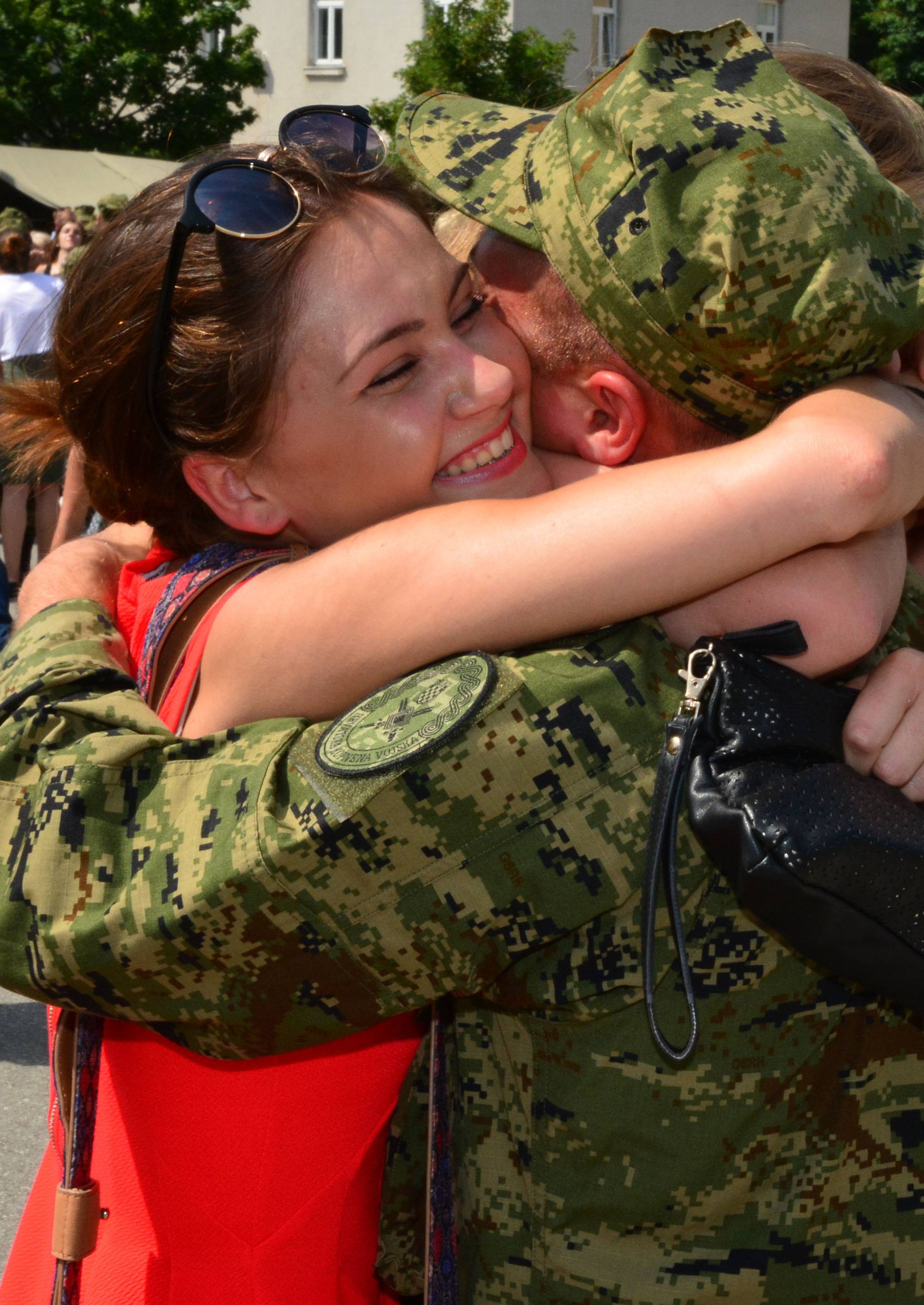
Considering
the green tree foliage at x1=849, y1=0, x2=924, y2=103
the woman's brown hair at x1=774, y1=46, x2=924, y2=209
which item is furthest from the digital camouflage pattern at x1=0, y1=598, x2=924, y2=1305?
the green tree foliage at x1=849, y1=0, x2=924, y2=103

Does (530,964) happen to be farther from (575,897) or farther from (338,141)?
(338,141)

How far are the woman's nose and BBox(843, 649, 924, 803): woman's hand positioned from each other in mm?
577

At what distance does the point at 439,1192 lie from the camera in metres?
1.45

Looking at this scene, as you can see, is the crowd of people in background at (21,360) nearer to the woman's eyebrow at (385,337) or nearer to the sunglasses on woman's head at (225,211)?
the sunglasses on woman's head at (225,211)

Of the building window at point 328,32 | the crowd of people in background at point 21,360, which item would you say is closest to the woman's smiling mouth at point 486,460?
the crowd of people in background at point 21,360

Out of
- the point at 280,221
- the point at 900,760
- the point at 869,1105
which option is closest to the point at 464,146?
the point at 280,221

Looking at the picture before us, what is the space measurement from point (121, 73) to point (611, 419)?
30484mm

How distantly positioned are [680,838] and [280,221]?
90 cm

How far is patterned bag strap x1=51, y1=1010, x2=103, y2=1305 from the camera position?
1572 millimetres

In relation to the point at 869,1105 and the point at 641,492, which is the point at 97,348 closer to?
the point at 641,492

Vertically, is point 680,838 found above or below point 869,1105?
above

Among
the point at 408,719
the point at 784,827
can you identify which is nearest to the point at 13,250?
the point at 408,719

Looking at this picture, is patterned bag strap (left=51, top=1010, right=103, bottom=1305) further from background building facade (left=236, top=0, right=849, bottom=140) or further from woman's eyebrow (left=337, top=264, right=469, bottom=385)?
background building facade (left=236, top=0, right=849, bottom=140)

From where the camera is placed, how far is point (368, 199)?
171 cm
